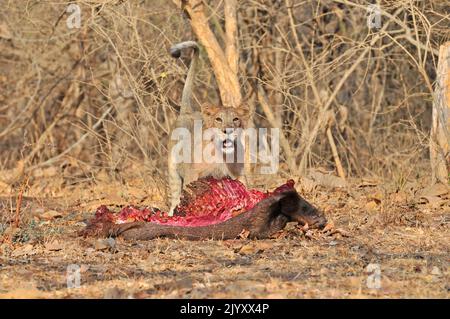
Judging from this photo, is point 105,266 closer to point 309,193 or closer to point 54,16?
point 309,193

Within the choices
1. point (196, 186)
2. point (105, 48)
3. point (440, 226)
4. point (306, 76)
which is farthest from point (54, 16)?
point (440, 226)

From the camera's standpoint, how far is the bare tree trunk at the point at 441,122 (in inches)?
407

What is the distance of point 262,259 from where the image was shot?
24.1 feet

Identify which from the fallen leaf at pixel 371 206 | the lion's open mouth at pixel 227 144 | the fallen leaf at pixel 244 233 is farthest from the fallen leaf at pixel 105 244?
the fallen leaf at pixel 371 206

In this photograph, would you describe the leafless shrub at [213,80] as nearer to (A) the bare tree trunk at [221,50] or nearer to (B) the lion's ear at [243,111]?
(A) the bare tree trunk at [221,50]

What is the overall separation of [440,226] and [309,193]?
2.30m

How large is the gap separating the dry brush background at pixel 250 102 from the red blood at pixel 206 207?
21.6 inches

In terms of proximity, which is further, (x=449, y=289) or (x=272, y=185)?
(x=272, y=185)

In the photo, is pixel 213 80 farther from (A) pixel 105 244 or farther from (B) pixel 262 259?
(B) pixel 262 259

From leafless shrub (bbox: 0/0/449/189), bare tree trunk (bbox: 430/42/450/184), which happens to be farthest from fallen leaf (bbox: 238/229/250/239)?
bare tree trunk (bbox: 430/42/450/184)

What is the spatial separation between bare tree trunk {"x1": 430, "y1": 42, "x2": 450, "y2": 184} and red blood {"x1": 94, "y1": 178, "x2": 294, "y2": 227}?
8.77ft

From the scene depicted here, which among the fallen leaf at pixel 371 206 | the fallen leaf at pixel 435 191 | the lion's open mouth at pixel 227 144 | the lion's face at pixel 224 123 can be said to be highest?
the lion's face at pixel 224 123

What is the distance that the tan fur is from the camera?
9766mm
